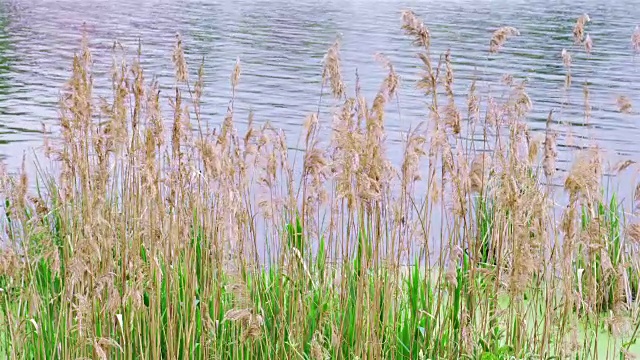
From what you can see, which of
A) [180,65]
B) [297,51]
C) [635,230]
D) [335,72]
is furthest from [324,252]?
[297,51]

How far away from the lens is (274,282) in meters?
3.81

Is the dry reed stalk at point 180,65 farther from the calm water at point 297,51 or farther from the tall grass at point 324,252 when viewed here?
the calm water at point 297,51

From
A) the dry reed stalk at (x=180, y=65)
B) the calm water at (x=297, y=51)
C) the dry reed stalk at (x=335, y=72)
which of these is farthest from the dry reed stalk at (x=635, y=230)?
the calm water at (x=297, y=51)

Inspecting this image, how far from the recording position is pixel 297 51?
18.5 meters

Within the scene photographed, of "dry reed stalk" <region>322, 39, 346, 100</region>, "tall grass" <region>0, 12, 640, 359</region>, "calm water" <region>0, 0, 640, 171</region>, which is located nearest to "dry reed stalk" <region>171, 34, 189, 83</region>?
"tall grass" <region>0, 12, 640, 359</region>

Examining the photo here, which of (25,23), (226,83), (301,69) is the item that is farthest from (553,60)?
(25,23)

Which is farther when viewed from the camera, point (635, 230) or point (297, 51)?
point (297, 51)

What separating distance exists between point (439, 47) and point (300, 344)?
15.1m

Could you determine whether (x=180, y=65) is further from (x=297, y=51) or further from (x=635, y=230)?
(x=297, y=51)

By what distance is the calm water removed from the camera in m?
11.9

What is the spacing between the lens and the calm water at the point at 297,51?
11.9 metres

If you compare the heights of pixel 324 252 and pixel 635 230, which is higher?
pixel 635 230

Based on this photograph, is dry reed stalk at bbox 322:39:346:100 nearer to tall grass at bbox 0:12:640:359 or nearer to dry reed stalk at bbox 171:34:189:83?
tall grass at bbox 0:12:640:359

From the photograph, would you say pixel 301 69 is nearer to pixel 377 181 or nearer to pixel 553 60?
pixel 553 60
